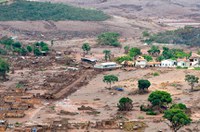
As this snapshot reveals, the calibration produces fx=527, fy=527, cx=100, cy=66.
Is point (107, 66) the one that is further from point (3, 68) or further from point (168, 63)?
point (3, 68)

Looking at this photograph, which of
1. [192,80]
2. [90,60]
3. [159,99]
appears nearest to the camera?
[159,99]

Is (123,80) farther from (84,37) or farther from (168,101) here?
(84,37)

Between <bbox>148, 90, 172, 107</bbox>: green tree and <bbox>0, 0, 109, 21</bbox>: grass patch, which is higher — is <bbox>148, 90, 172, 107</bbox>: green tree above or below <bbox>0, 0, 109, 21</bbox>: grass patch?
below

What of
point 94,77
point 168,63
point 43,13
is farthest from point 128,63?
point 43,13

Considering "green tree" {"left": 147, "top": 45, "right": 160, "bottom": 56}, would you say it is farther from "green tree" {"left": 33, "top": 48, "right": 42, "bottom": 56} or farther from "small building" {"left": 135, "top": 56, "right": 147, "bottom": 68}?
"green tree" {"left": 33, "top": 48, "right": 42, "bottom": 56}

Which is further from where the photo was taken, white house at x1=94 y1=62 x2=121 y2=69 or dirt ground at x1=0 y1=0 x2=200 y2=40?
dirt ground at x1=0 y1=0 x2=200 y2=40

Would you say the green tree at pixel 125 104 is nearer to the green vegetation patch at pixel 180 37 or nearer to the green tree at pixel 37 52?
the green tree at pixel 37 52

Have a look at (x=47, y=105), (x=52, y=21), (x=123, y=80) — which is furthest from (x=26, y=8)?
(x=47, y=105)

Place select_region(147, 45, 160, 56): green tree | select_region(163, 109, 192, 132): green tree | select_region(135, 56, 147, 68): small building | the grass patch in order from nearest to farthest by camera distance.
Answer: select_region(163, 109, 192, 132): green tree < select_region(135, 56, 147, 68): small building < select_region(147, 45, 160, 56): green tree < the grass patch

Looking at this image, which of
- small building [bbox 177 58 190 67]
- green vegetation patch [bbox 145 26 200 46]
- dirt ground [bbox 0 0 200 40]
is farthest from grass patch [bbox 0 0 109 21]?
small building [bbox 177 58 190 67]
